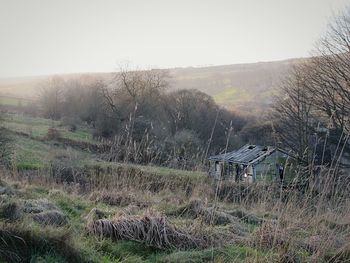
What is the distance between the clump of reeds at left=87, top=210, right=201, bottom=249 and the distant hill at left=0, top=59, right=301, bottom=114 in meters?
52.2

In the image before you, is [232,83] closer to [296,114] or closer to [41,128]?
[41,128]

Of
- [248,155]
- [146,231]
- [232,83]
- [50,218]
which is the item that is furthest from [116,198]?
[232,83]

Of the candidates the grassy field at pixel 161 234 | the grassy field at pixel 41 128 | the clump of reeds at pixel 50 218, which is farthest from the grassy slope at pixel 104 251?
the grassy field at pixel 41 128

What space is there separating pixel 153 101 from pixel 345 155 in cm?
2765

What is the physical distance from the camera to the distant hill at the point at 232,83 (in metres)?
64.7

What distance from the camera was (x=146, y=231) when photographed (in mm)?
4586

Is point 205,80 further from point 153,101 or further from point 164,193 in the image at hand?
point 164,193

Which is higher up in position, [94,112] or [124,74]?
[124,74]

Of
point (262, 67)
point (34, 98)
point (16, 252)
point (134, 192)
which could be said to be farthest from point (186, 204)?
point (262, 67)

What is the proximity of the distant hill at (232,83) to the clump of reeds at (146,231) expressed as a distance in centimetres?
5221

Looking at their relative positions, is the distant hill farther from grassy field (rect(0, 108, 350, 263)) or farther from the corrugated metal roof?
grassy field (rect(0, 108, 350, 263))

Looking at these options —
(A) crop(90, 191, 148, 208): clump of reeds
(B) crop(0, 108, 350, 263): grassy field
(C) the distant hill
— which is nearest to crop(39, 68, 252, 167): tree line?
(C) the distant hill

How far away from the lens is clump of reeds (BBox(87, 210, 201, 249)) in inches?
177

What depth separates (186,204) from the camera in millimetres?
6398
